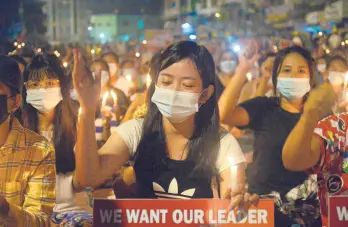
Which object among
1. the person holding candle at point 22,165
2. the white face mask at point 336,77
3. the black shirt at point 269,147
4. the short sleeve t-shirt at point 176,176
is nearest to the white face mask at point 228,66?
the white face mask at point 336,77

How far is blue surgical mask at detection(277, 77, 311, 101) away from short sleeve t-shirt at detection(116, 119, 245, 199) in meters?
1.44

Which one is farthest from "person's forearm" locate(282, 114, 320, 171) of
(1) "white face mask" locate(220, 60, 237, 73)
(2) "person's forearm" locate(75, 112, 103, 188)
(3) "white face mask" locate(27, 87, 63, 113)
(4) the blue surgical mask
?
(1) "white face mask" locate(220, 60, 237, 73)

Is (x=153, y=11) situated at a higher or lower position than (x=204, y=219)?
higher

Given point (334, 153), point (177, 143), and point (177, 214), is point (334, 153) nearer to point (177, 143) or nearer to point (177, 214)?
point (177, 143)

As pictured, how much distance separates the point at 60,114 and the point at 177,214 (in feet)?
5.28

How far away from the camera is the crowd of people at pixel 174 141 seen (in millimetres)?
3779

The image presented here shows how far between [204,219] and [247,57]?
141cm

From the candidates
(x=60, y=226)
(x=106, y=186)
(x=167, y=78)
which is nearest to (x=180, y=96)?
(x=167, y=78)

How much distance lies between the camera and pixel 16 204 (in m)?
3.67

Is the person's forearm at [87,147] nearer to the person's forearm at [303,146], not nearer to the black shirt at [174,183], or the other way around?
the black shirt at [174,183]

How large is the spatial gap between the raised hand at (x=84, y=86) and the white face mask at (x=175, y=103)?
1.57 feet

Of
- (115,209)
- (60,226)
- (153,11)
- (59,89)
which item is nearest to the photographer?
(115,209)

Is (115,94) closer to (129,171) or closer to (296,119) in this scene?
(296,119)

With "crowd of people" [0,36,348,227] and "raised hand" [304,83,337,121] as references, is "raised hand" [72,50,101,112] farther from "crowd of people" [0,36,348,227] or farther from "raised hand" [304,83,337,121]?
"raised hand" [304,83,337,121]
